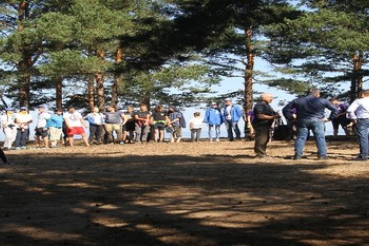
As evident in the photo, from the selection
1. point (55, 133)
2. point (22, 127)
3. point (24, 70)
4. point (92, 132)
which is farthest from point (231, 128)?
point (24, 70)

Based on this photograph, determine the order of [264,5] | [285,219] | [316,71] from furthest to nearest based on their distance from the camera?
1. [316,71]
2. [264,5]
3. [285,219]

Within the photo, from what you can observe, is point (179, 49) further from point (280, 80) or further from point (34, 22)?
point (280, 80)

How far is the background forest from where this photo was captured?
11555mm

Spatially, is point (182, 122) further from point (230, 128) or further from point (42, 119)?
point (42, 119)

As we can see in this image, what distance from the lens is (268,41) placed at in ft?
114

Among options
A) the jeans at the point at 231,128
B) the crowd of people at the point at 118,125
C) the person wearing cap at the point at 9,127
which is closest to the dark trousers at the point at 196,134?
the crowd of people at the point at 118,125

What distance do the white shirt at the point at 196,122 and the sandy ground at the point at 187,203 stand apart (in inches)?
422

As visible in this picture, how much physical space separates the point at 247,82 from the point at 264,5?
2606 centimetres

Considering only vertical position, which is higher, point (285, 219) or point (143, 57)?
point (143, 57)

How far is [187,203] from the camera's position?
8516 millimetres

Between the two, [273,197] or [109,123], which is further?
[109,123]

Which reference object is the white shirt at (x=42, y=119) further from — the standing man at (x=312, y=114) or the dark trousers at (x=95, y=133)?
the standing man at (x=312, y=114)

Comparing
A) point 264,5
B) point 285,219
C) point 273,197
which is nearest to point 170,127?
point 264,5

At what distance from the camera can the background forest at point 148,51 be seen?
455 inches
